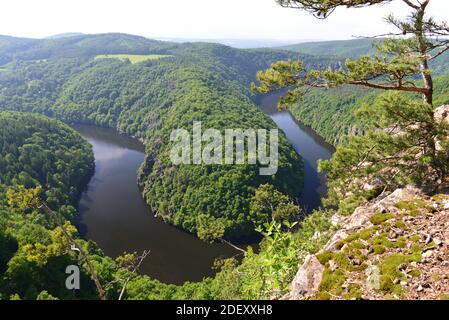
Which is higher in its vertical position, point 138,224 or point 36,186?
point 36,186

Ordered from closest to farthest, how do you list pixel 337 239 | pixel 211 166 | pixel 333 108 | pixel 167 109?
pixel 337 239 → pixel 211 166 → pixel 167 109 → pixel 333 108

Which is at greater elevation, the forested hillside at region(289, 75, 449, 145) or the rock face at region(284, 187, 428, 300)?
the rock face at region(284, 187, 428, 300)

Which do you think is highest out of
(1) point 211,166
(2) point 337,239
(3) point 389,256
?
(3) point 389,256

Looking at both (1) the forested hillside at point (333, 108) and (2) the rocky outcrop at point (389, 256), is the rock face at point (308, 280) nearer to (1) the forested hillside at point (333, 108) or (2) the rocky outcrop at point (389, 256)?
(2) the rocky outcrop at point (389, 256)

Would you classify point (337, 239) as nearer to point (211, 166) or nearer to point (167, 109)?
point (211, 166)

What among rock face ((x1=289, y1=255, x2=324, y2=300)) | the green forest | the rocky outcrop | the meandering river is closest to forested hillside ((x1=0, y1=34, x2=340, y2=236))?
the green forest

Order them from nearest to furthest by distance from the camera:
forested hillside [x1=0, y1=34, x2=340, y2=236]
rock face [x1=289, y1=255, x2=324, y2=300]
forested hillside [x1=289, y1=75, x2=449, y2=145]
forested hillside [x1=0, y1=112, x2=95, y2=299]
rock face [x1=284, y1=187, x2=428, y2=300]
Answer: rock face [x1=289, y1=255, x2=324, y2=300] → rock face [x1=284, y1=187, x2=428, y2=300] → forested hillside [x1=0, y1=112, x2=95, y2=299] → forested hillside [x1=0, y1=34, x2=340, y2=236] → forested hillside [x1=289, y1=75, x2=449, y2=145]

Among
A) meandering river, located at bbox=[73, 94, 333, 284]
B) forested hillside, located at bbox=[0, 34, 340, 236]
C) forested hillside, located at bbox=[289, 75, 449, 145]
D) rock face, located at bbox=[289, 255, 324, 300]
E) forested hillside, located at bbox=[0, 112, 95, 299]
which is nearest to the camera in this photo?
rock face, located at bbox=[289, 255, 324, 300]

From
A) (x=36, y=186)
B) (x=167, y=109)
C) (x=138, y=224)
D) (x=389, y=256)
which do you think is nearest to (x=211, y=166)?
(x=138, y=224)

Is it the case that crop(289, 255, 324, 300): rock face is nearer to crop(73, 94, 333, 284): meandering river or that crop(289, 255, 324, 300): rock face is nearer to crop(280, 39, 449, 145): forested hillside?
crop(73, 94, 333, 284): meandering river
